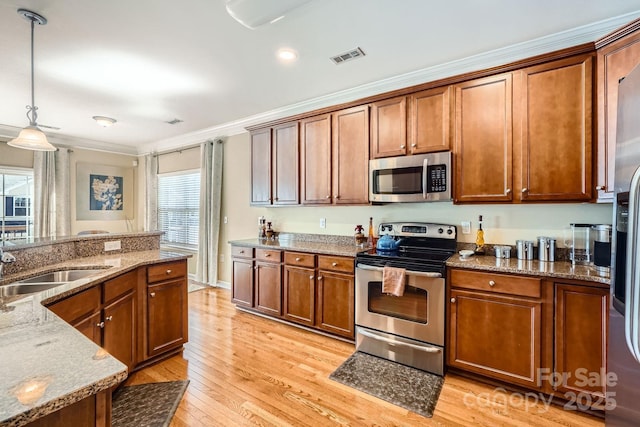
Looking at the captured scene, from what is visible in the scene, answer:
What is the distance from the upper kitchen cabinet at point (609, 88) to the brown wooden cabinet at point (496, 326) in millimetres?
866

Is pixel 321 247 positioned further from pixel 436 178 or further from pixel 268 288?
pixel 436 178

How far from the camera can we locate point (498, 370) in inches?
86.5

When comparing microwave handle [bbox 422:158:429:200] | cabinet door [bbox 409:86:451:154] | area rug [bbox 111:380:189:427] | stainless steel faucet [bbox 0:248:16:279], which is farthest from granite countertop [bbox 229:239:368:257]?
stainless steel faucet [bbox 0:248:16:279]

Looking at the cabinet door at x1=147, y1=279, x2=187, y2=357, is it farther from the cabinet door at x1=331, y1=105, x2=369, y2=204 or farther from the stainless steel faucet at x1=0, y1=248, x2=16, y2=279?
the cabinet door at x1=331, y1=105, x2=369, y2=204

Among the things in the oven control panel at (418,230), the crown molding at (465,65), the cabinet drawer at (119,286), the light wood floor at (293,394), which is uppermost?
the crown molding at (465,65)

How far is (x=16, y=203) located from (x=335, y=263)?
580 centimetres

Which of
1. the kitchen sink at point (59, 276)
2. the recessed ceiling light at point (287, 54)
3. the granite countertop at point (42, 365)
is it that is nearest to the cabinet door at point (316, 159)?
the recessed ceiling light at point (287, 54)

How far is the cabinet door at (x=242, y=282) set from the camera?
145 inches

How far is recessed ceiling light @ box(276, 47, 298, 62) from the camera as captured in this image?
2549mm

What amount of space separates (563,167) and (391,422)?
220 centimetres

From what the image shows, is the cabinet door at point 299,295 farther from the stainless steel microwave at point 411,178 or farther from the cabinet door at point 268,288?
the stainless steel microwave at point 411,178

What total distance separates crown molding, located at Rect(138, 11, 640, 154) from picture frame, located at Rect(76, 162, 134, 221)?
3569mm

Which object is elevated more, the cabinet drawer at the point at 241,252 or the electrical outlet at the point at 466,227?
the electrical outlet at the point at 466,227

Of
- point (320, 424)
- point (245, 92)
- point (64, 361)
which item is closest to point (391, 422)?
point (320, 424)
